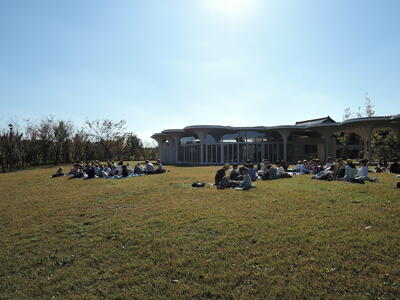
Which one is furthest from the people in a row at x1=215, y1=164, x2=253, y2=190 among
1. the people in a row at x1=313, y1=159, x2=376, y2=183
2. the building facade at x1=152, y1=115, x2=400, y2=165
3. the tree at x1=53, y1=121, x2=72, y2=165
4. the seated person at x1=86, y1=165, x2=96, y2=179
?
the tree at x1=53, y1=121, x2=72, y2=165

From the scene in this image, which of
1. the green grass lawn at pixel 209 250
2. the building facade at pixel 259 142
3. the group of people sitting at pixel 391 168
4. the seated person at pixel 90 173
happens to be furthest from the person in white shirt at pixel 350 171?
the building facade at pixel 259 142

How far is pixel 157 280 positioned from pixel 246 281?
1.37m

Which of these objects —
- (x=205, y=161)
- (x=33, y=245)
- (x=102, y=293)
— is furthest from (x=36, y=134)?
(x=102, y=293)

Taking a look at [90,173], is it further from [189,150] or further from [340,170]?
[189,150]

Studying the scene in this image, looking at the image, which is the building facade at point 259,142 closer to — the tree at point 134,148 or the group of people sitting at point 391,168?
the group of people sitting at point 391,168

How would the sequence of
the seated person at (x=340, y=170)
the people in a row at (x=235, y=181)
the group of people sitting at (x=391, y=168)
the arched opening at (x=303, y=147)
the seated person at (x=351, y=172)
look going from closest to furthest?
1. the people in a row at (x=235, y=181)
2. the seated person at (x=351, y=172)
3. the seated person at (x=340, y=170)
4. the group of people sitting at (x=391, y=168)
5. the arched opening at (x=303, y=147)

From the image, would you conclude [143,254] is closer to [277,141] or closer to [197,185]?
[197,185]

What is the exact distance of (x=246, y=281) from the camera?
146 inches

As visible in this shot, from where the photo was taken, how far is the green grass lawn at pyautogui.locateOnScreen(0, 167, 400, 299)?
3.62 meters

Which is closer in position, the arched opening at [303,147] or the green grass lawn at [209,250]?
the green grass lawn at [209,250]

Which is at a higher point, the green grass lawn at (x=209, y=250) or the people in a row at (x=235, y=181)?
the people in a row at (x=235, y=181)

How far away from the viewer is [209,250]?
4.73 meters

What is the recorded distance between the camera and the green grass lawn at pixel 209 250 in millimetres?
3625

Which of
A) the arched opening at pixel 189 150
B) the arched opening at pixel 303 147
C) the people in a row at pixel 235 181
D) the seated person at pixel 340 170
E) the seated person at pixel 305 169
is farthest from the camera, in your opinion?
the arched opening at pixel 189 150
